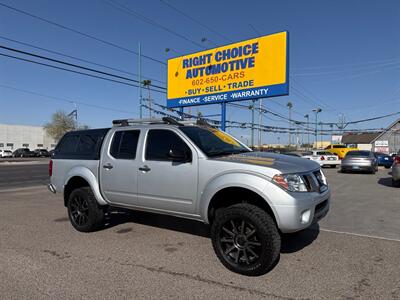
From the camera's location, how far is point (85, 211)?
19.9ft

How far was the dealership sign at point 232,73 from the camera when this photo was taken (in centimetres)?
1580

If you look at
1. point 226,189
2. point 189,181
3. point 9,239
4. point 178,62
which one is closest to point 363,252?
point 226,189

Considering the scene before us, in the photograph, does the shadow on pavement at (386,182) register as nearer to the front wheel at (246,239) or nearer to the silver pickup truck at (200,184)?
the silver pickup truck at (200,184)

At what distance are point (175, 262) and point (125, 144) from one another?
2.22 m

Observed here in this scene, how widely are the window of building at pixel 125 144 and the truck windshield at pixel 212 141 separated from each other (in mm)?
918

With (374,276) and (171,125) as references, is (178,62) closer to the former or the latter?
(171,125)

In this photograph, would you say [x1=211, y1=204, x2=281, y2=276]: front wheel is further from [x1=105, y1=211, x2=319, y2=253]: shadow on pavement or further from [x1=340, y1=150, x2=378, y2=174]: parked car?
Answer: [x1=340, y1=150, x2=378, y2=174]: parked car

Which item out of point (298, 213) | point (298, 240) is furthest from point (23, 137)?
point (298, 213)

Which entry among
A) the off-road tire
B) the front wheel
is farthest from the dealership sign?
the front wheel

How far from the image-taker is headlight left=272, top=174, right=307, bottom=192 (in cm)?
404

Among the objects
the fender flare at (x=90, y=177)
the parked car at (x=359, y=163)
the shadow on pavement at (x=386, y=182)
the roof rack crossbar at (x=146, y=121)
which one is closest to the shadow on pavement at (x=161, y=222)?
the fender flare at (x=90, y=177)

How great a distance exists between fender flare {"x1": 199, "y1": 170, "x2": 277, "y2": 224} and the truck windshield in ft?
1.60

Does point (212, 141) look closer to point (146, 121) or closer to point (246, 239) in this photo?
point (146, 121)

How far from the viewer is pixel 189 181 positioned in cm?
474
